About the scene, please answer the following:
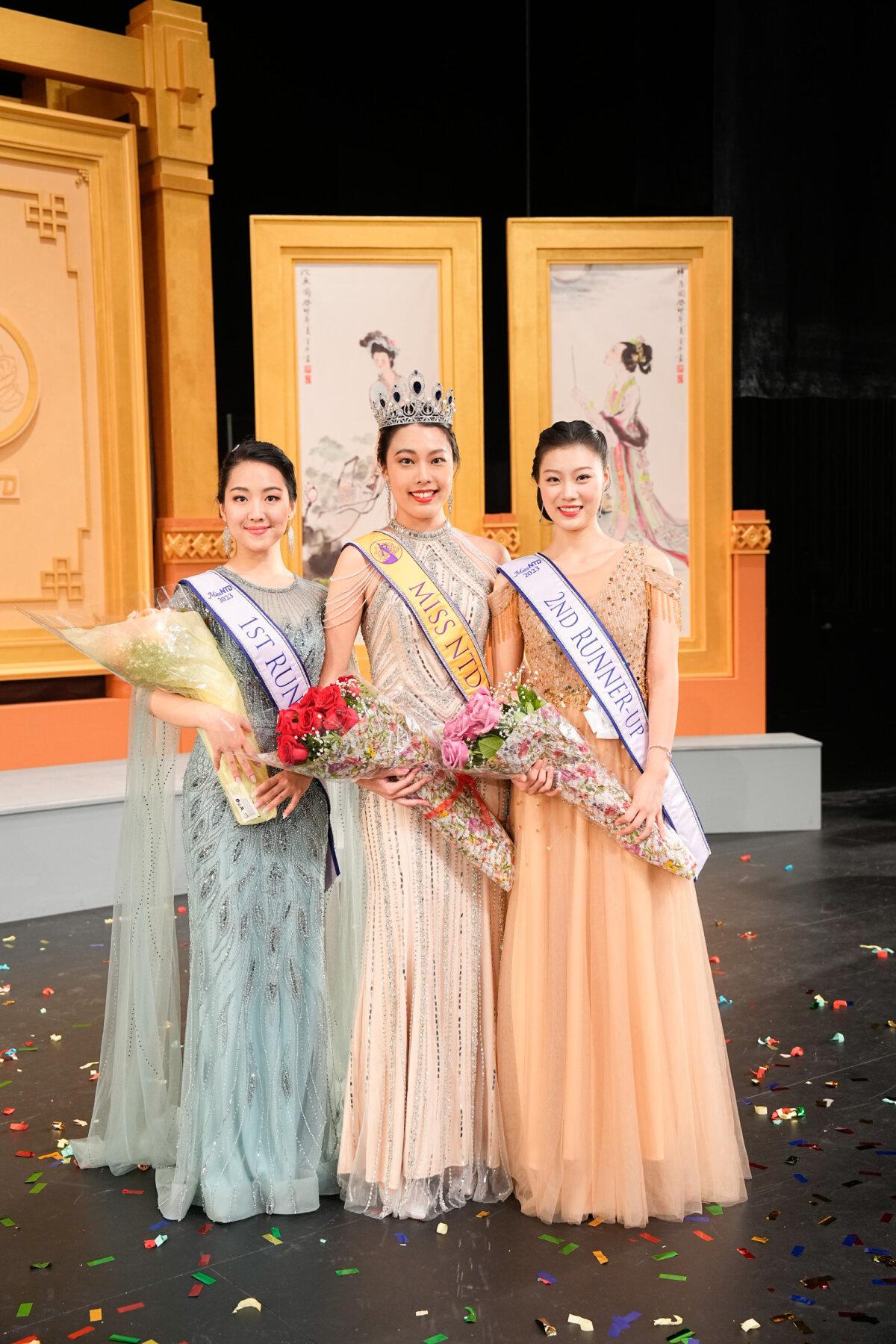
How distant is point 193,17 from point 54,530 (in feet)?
7.01

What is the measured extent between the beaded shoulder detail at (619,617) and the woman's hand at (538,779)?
17 centimetres

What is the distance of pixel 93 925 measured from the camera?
14.4ft

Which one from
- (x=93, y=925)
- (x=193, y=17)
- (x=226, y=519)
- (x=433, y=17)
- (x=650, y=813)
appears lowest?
(x=93, y=925)

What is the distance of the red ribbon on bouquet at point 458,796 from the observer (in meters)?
2.34

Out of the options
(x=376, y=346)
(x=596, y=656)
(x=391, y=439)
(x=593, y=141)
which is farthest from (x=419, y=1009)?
(x=593, y=141)

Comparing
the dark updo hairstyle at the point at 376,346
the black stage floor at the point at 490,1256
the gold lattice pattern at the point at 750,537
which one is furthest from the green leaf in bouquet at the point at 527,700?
the gold lattice pattern at the point at 750,537

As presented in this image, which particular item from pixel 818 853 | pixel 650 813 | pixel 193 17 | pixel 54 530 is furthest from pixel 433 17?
pixel 650 813

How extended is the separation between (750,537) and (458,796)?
150 inches

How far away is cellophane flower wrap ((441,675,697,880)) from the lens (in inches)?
86.3

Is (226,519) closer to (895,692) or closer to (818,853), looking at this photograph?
(818,853)

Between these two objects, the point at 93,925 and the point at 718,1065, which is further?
the point at 93,925

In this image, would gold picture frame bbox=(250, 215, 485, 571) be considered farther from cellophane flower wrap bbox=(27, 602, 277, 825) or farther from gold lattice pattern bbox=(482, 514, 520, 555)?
cellophane flower wrap bbox=(27, 602, 277, 825)

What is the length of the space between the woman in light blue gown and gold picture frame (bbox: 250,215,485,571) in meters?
3.02

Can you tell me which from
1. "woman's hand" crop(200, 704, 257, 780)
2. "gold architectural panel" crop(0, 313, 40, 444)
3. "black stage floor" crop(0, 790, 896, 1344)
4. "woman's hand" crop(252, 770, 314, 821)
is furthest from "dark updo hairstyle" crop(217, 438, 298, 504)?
"gold architectural panel" crop(0, 313, 40, 444)
